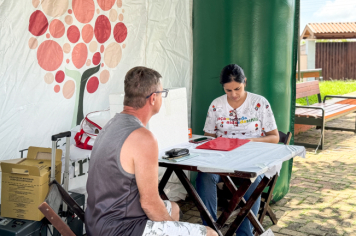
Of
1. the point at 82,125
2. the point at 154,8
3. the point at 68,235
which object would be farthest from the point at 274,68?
the point at 68,235

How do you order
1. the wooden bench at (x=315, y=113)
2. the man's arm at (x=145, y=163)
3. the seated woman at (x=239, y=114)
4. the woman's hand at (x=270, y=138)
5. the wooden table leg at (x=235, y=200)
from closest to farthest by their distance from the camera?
the man's arm at (x=145, y=163)
the wooden table leg at (x=235, y=200)
the woman's hand at (x=270, y=138)
the seated woman at (x=239, y=114)
the wooden bench at (x=315, y=113)

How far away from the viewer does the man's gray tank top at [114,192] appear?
217 centimetres

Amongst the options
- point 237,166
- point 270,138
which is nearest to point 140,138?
point 237,166

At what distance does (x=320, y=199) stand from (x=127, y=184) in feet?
11.4

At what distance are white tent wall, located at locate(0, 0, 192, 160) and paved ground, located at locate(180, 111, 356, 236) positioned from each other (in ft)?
5.40

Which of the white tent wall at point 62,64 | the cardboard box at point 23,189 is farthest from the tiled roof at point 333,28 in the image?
the cardboard box at point 23,189

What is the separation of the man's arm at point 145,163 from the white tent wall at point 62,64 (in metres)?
1.58

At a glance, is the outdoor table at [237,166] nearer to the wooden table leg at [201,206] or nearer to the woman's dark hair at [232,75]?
the wooden table leg at [201,206]

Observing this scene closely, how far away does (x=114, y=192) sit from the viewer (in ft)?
7.16

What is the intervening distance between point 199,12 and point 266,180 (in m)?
2.37

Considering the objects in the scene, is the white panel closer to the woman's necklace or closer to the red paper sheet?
the red paper sheet

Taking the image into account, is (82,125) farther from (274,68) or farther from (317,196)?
(317,196)

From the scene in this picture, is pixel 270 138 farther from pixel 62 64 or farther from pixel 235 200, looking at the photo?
pixel 62 64

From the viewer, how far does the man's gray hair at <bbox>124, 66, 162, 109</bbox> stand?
2.34 m
